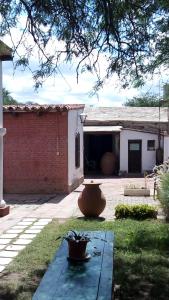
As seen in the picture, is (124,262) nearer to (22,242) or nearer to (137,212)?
(22,242)

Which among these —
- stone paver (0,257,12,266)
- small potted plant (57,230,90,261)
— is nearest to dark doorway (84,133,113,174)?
stone paver (0,257,12,266)

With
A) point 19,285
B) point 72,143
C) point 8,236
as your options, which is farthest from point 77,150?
point 19,285

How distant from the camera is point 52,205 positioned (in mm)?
14914

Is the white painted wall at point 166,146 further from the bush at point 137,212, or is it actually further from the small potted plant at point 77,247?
the small potted plant at point 77,247

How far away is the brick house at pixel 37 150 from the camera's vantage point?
691 inches

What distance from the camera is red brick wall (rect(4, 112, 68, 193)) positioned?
1756 cm

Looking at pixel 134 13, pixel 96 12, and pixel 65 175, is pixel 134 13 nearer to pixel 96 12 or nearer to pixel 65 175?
pixel 96 12

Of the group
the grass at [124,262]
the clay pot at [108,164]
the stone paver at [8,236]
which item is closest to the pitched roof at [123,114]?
the clay pot at [108,164]

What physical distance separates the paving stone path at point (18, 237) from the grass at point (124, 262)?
0.16 meters

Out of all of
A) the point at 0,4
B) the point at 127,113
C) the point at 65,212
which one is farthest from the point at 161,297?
the point at 127,113

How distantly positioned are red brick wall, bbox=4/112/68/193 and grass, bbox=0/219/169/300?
6.35 meters

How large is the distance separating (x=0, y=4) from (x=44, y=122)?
1142 cm

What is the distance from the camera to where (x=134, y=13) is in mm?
6555

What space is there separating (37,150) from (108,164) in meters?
9.81
